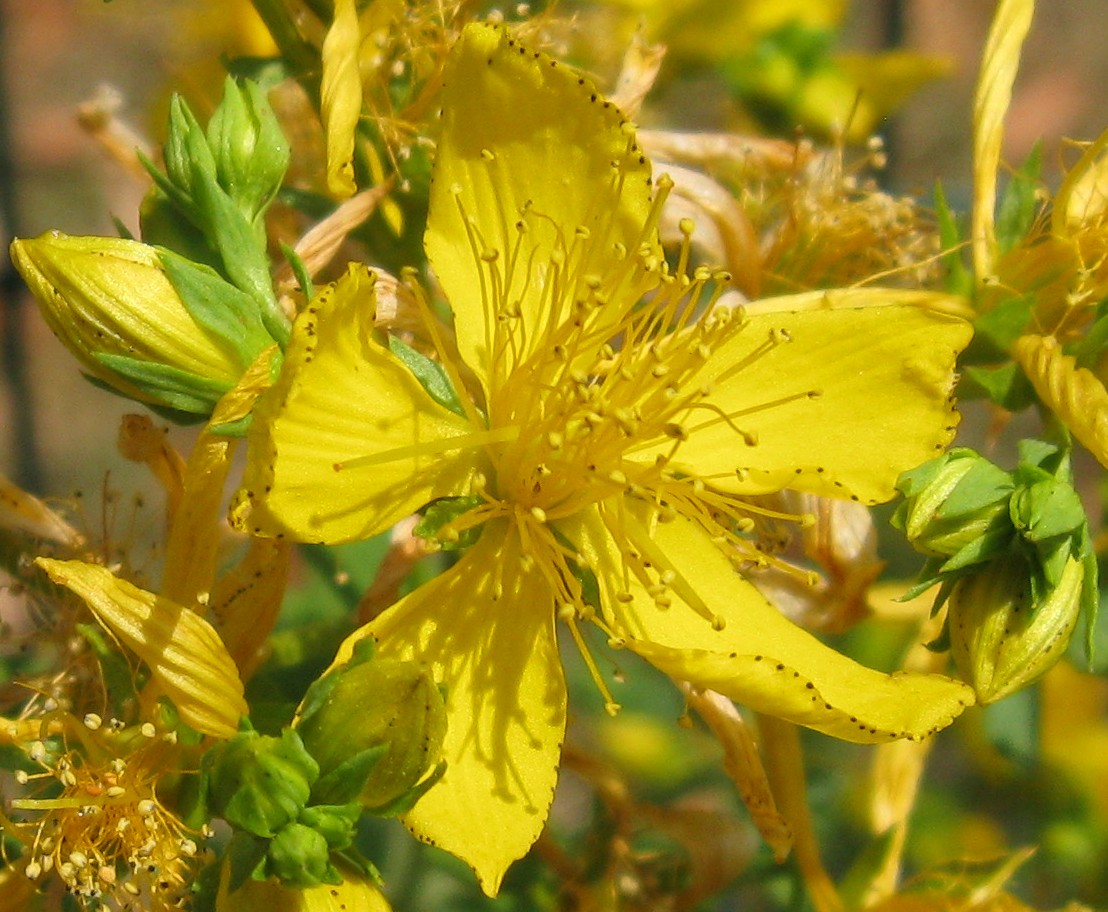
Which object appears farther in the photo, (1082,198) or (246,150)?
(1082,198)

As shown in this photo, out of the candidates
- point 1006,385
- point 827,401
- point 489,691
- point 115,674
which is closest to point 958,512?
point 827,401

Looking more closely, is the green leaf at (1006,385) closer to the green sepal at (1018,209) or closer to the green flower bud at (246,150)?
the green sepal at (1018,209)

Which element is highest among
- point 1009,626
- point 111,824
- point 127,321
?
point 127,321

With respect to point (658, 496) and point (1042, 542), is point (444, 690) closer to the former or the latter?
point (658, 496)

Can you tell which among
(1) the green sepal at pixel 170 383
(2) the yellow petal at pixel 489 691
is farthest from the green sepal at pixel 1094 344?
(1) the green sepal at pixel 170 383

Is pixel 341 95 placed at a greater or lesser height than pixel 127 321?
greater

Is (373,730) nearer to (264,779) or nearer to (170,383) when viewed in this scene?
(264,779)

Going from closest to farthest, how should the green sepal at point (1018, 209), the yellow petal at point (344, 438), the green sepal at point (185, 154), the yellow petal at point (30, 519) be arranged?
the yellow petal at point (344, 438), the green sepal at point (185, 154), the yellow petal at point (30, 519), the green sepal at point (1018, 209)

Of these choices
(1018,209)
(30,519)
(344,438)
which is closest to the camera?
(344,438)
